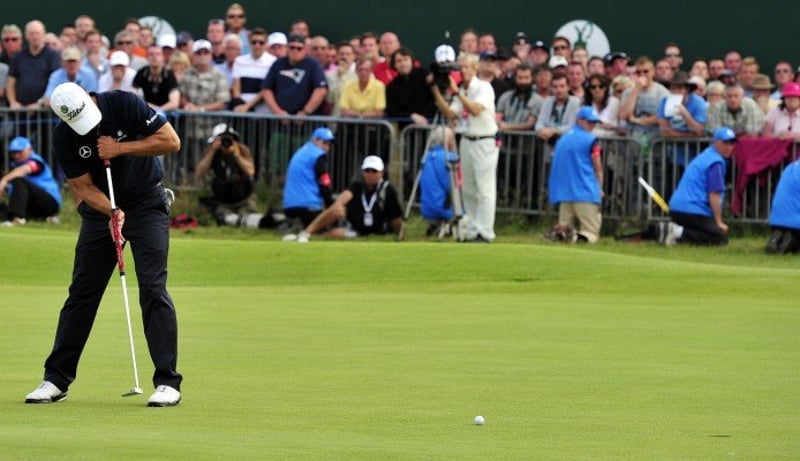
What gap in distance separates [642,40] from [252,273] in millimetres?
9545

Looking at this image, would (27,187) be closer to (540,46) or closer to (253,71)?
(253,71)

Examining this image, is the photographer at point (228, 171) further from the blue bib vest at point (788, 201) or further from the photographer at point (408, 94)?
the blue bib vest at point (788, 201)

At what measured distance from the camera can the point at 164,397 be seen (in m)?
8.89

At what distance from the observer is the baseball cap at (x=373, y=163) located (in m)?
20.8

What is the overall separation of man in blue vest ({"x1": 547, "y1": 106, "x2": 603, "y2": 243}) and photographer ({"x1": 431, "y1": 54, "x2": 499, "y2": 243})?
841 millimetres

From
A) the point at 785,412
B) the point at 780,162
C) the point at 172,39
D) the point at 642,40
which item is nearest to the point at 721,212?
the point at 780,162

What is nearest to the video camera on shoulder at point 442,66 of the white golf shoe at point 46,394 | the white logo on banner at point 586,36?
the white logo on banner at point 586,36

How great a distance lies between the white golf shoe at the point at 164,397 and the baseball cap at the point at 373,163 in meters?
11.9

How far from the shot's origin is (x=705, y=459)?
23.8 feet

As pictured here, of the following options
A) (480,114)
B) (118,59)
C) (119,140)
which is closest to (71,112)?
(119,140)

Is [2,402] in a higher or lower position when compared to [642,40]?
lower

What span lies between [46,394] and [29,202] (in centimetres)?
1300

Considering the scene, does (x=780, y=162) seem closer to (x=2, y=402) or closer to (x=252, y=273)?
(x=252, y=273)

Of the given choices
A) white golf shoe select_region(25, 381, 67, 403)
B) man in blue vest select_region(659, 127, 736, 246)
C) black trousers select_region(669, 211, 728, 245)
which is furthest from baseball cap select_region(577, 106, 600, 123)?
white golf shoe select_region(25, 381, 67, 403)
